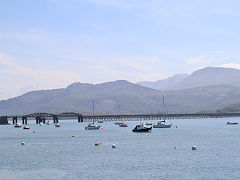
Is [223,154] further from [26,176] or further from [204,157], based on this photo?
[26,176]

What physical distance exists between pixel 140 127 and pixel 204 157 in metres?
90.3

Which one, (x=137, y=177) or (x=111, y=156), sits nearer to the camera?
(x=137, y=177)

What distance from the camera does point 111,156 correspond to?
91188mm

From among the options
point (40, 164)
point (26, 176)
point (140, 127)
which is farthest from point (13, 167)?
point (140, 127)

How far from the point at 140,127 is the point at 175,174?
110 meters

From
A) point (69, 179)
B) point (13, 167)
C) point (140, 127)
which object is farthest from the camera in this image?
point (140, 127)

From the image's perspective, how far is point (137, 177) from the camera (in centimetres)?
6481

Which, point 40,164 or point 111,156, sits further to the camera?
point 111,156

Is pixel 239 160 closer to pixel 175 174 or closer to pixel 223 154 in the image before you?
pixel 223 154

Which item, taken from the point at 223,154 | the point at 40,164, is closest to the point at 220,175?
the point at 223,154

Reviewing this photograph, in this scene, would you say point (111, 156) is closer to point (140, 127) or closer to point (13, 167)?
point (13, 167)

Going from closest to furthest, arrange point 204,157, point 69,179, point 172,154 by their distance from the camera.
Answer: point 69,179, point 204,157, point 172,154

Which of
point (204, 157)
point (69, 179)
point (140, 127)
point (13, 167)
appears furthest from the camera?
point (140, 127)

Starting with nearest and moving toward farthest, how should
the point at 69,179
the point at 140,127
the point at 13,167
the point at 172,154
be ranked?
the point at 69,179 → the point at 13,167 → the point at 172,154 → the point at 140,127
